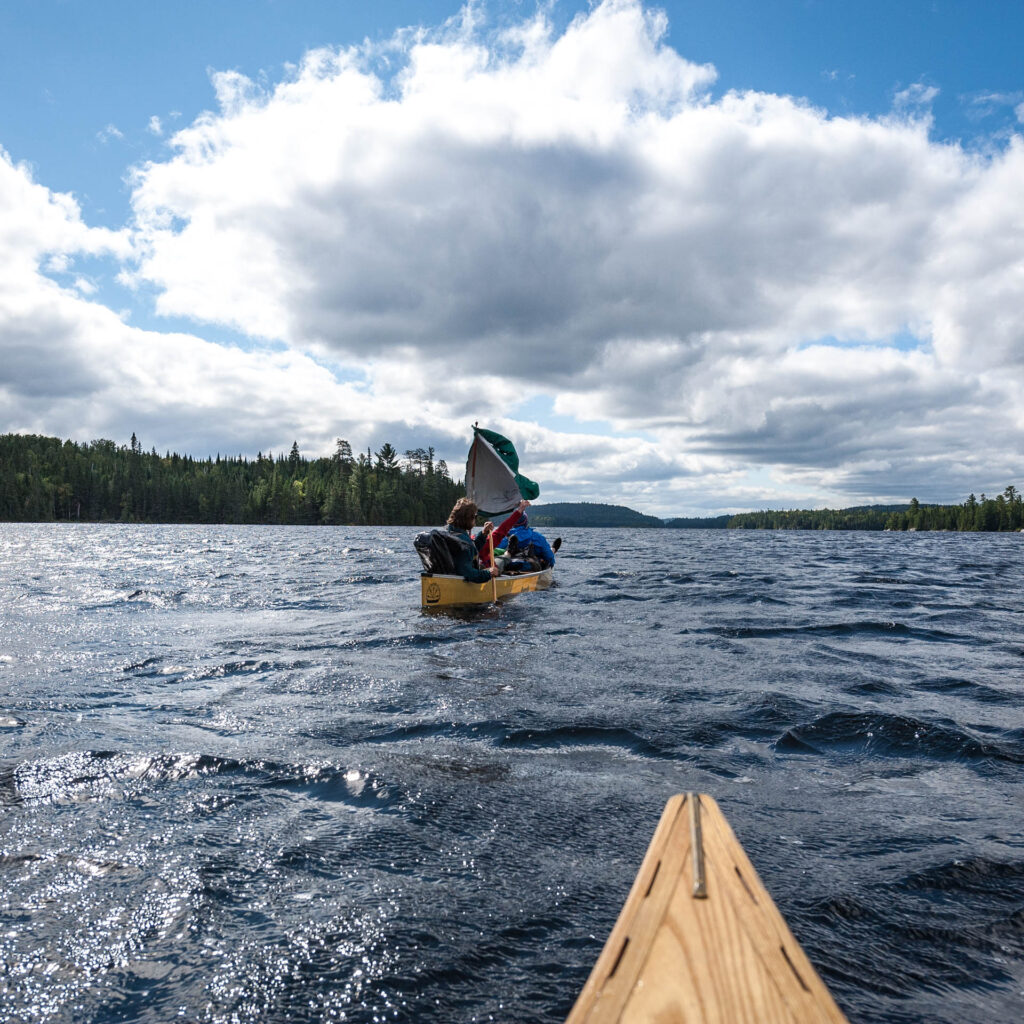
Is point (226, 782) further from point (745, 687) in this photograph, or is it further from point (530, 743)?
point (745, 687)

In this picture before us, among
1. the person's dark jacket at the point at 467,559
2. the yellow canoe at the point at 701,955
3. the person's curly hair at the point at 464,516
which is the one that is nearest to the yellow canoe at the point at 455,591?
the person's dark jacket at the point at 467,559

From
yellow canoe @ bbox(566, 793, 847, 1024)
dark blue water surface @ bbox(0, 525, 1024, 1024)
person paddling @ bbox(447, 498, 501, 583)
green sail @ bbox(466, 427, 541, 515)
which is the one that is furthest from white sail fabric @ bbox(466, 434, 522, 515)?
yellow canoe @ bbox(566, 793, 847, 1024)

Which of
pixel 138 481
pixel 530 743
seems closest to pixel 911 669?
pixel 530 743

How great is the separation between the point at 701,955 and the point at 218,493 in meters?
151

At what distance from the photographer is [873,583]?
22906 mm

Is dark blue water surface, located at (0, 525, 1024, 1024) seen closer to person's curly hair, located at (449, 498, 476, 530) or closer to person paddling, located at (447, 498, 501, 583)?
person paddling, located at (447, 498, 501, 583)

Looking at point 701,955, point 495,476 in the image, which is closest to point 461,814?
point 701,955

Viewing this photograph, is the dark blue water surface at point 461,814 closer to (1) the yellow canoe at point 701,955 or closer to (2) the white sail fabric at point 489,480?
(1) the yellow canoe at point 701,955

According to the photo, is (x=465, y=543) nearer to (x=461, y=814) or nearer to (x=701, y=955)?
(x=461, y=814)

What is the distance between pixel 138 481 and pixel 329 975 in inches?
6229

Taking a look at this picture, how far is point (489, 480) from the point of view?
2456cm

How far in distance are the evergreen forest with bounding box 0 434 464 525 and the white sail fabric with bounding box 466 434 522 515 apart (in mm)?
109064

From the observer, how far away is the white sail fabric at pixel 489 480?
2414 cm

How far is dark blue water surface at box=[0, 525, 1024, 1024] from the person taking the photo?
290 centimetres
